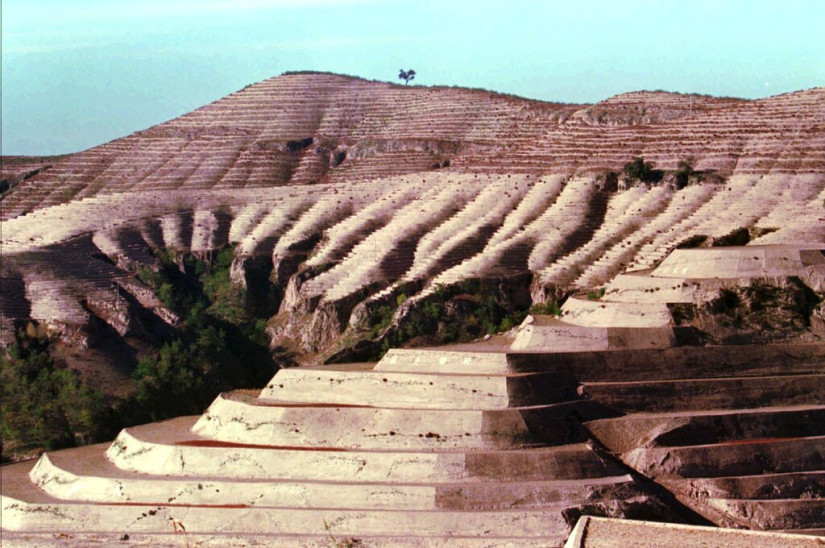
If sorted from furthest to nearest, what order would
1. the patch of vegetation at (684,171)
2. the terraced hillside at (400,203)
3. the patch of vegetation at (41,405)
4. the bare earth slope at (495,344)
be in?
the patch of vegetation at (684,171)
the terraced hillside at (400,203)
the patch of vegetation at (41,405)
the bare earth slope at (495,344)

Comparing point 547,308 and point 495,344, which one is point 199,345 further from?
point 495,344

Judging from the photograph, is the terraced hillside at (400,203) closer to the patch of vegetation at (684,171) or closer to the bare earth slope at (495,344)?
the bare earth slope at (495,344)

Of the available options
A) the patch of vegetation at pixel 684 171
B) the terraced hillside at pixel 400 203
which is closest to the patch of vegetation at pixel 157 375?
the terraced hillside at pixel 400 203

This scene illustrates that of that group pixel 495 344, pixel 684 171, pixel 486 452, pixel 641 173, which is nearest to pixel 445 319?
pixel 641 173

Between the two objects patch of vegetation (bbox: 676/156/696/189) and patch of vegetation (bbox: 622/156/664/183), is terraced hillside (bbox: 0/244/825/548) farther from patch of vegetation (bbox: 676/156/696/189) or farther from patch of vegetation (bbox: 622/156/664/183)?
patch of vegetation (bbox: 622/156/664/183)

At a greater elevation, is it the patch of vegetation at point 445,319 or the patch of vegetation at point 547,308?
the patch of vegetation at point 547,308

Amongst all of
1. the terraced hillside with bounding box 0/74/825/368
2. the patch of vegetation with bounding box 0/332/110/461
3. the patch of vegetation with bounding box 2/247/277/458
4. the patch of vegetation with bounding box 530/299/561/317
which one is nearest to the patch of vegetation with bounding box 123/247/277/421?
the patch of vegetation with bounding box 2/247/277/458

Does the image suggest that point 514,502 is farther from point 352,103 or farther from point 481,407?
point 352,103

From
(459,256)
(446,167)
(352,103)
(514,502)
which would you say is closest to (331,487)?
(514,502)
